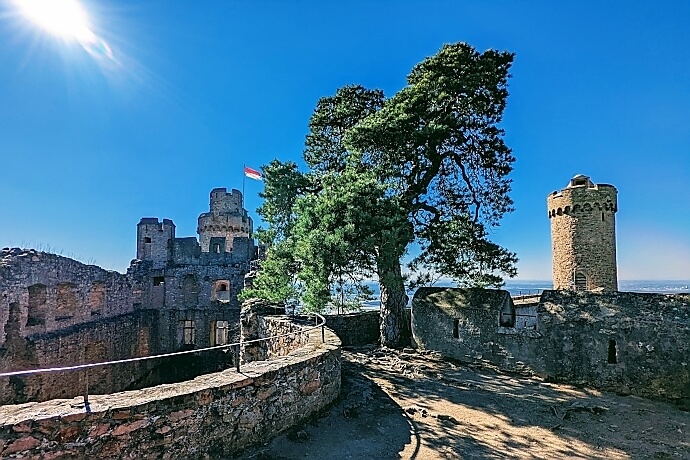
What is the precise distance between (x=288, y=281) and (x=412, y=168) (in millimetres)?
5913

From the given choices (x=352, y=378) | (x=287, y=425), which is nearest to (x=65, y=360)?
(x=352, y=378)

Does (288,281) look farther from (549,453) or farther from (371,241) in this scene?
(549,453)

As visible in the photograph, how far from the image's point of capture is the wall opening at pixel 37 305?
663 inches

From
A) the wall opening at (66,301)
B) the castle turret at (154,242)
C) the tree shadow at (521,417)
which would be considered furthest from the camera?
Answer: the castle turret at (154,242)

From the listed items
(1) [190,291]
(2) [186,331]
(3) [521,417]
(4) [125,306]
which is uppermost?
(1) [190,291]

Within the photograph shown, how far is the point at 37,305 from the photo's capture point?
1702 centimetres

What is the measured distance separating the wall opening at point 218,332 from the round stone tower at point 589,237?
2011cm

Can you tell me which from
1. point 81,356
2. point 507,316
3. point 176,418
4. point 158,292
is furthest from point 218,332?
point 176,418

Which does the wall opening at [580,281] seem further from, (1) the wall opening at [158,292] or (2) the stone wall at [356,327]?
(1) the wall opening at [158,292]

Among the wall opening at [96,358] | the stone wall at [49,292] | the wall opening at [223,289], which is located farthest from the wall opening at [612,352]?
the wall opening at [223,289]

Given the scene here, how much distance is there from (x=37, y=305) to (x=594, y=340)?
19.7 meters

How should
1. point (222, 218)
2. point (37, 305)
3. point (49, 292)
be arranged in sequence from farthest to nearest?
point (222, 218) → point (49, 292) → point (37, 305)

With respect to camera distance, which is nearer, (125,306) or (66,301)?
(66,301)

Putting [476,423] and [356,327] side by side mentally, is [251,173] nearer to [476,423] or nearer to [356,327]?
[356,327]
